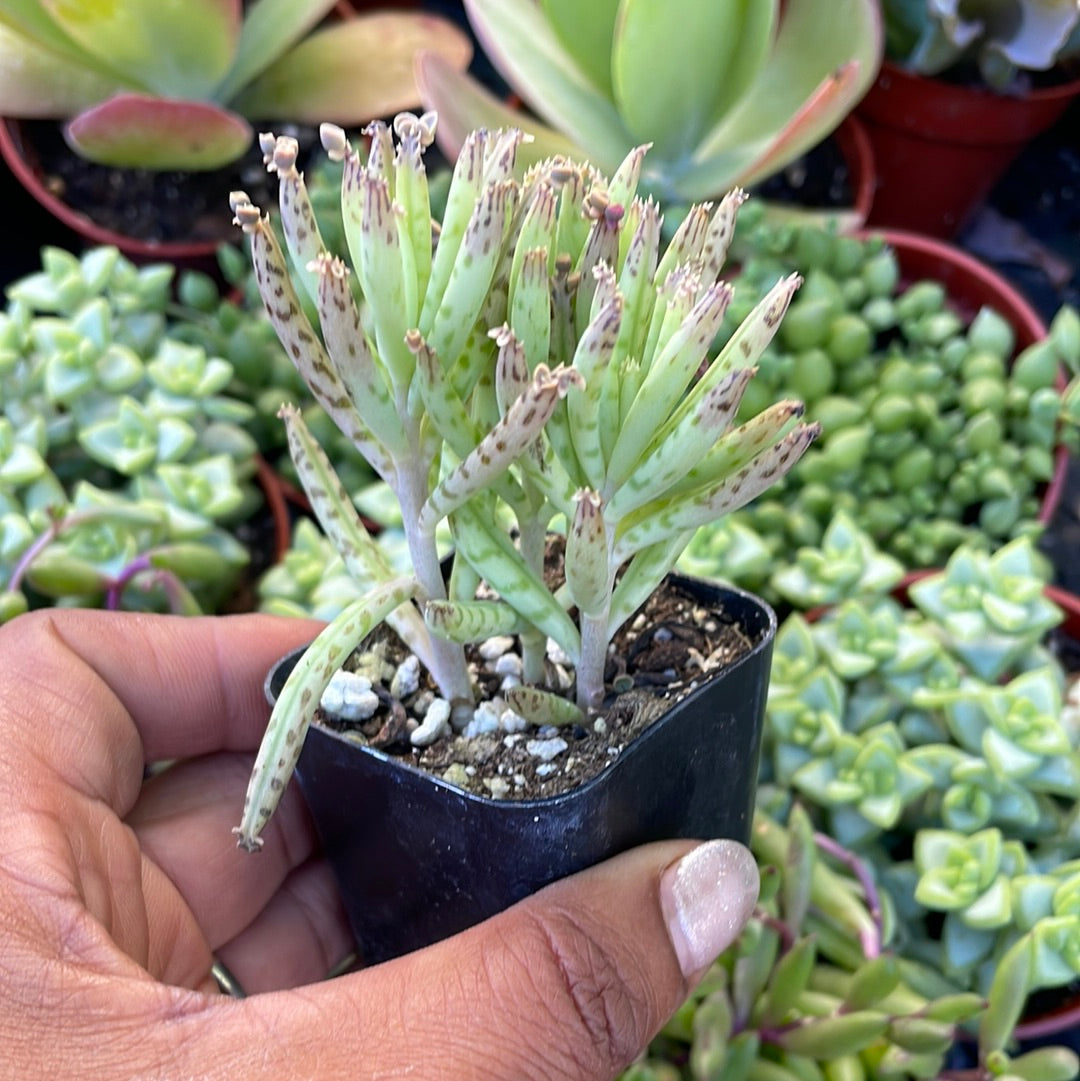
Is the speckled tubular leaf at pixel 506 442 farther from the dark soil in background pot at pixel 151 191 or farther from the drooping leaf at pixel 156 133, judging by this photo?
the dark soil in background pot at pixel 151 191

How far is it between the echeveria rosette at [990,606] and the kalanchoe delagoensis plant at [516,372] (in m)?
0.43

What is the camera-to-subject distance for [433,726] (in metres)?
0.53

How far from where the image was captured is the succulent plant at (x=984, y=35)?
115 centimetres

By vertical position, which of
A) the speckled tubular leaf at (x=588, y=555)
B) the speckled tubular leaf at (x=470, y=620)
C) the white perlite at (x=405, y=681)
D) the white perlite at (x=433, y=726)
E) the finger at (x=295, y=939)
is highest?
the speckled tubular leaf at (x=588, y=555)

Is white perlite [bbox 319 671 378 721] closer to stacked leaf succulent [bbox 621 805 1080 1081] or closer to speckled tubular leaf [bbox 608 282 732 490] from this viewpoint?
speckled tubular leaf [bbox 608 282 732 490]

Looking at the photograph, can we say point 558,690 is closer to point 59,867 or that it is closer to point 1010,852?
point 59,867

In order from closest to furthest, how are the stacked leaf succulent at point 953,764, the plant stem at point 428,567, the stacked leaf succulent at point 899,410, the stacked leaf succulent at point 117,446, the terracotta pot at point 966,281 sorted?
the plant stem at point 428,567
the stacked leaf succulent at point 953,764
the stacked leaf succulent at point 117,446
the stacked leaf succulent at point 899,410
the terracotta pot at point 966,281

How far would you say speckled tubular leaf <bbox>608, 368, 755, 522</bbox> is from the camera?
0.41 meters

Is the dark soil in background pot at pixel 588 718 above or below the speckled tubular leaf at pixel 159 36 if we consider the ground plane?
below

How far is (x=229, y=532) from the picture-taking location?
3.74ft

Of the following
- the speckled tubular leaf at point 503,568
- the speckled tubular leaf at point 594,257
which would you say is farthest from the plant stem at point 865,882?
the speckled tubular leaf at point 594,257

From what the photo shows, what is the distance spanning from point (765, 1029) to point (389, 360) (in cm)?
56

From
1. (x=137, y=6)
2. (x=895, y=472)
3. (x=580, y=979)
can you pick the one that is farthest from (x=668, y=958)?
(x=137, y=6)

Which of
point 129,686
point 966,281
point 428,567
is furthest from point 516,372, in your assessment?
point 966,281
